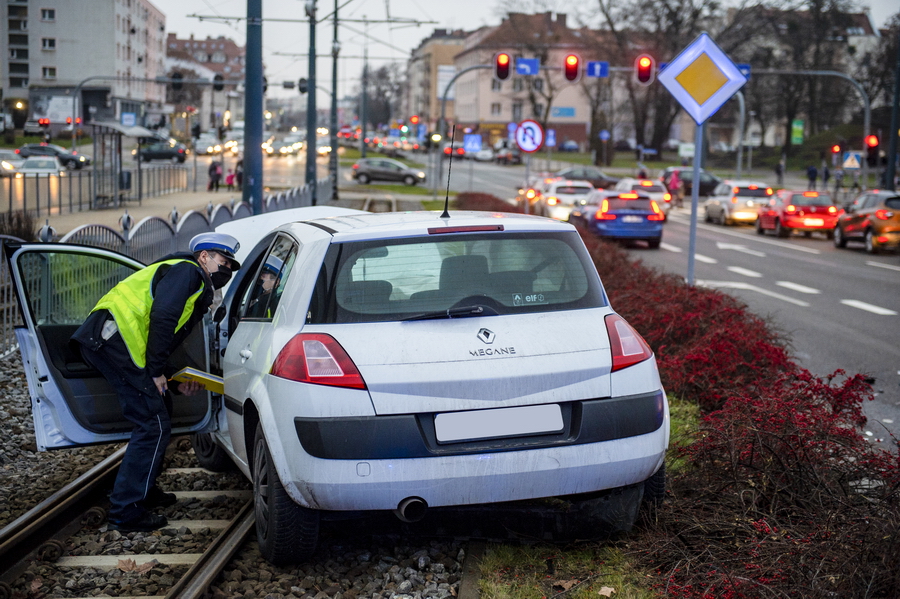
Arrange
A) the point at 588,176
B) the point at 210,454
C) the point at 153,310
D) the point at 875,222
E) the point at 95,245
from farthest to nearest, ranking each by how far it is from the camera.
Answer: the point at 588,176 → the point at 875,222 → the point at 95,245 → the point at 210,454 → the point at 153,310

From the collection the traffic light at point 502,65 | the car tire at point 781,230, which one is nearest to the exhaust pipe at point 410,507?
the traffic light at point 502,65

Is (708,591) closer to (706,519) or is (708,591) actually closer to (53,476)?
(706,519)

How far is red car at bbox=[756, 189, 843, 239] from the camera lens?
111ft

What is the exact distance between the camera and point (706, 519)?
470cm

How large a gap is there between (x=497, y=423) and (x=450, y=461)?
0.82 ft

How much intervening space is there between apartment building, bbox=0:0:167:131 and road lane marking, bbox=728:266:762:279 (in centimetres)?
1846

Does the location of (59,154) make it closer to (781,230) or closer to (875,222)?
(781,230)

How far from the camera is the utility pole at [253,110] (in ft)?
50.9

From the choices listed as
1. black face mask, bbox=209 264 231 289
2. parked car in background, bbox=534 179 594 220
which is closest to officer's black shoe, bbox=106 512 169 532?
black face mask, bbox=209 264 231 289

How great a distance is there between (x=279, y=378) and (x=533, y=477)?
1127 mm

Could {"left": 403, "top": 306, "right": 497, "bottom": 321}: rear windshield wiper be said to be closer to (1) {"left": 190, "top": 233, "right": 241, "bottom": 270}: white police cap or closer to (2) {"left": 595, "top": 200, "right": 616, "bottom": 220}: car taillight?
(1) {"left": 190, "top": 233, "right": 241, "bottom": 270}: white police cap

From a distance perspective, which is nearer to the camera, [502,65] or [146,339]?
[146,339]

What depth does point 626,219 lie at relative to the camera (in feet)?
88.6

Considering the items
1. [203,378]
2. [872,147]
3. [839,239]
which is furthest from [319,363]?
[872,147]
